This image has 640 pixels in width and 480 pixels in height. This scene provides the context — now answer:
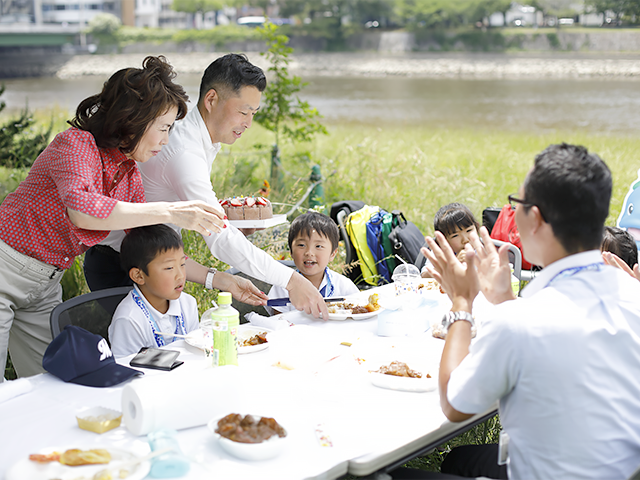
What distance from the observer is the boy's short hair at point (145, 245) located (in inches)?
90.4

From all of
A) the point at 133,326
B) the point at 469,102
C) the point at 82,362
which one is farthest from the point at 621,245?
the point at 469,102

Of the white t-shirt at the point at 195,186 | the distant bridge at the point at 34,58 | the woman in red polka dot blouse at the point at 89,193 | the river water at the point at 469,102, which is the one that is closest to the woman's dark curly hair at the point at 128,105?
the woman in red polka dot blouse at the point at 89,193

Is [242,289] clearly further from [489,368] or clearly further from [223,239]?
[489,368]

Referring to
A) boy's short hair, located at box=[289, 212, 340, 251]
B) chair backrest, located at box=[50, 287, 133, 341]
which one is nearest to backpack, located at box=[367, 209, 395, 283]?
boy's short hair, located at box=[289, 212, 340, 251]

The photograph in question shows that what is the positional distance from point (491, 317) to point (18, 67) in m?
56.7

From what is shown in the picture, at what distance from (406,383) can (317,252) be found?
4.60ft

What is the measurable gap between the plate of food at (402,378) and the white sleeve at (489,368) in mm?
341

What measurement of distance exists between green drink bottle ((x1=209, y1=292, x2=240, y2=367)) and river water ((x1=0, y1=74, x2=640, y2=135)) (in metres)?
15.5

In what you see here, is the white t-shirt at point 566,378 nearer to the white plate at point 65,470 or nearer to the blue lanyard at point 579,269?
the blue lanyard at point 579,269

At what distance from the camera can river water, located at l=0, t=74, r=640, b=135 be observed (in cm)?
2047

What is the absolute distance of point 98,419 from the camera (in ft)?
4.76

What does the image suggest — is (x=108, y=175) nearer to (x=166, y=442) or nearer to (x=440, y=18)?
(x=166, y=442)

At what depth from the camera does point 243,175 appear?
22.8 ft

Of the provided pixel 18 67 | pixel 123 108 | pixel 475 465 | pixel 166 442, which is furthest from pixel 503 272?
pixel 18 67
